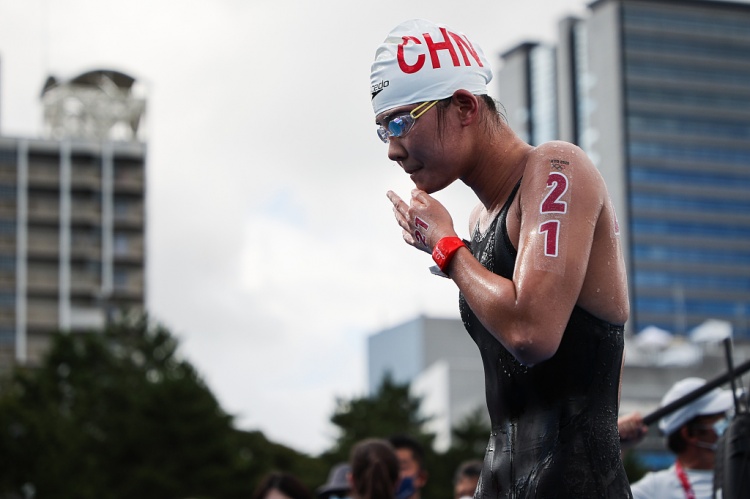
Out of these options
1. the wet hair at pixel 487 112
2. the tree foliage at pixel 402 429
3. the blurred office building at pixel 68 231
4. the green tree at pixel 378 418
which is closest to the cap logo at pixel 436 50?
the wet hair at pixel 487 112

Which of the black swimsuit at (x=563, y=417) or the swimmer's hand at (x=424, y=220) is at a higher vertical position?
the swimmer's hand at (x=424, y=220)

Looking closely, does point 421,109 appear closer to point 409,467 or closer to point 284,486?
point 284,486

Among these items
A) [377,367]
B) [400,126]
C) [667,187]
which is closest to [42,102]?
[377,367]

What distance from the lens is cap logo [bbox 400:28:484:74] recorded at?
3.70 m

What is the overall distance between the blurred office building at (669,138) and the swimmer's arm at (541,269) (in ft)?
536

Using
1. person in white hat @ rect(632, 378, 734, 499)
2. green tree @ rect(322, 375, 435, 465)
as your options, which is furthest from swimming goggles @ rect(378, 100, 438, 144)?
green tree @ rect(322, 375, 435, 465)

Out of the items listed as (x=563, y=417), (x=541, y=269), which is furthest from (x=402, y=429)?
(x=541, y=269)

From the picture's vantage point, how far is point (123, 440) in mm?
60469

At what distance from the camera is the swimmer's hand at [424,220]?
146 inches

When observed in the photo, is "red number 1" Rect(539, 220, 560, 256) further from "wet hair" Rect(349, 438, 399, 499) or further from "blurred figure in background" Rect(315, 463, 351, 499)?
"blurred figure in background" Rect(315, 463, 351, 499)

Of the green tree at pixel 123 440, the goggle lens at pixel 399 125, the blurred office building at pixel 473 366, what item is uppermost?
the blurred office building at pixel 473 366

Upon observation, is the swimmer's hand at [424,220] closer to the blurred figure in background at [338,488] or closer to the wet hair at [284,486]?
the wet hair at [284,486]

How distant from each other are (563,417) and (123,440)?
193ft

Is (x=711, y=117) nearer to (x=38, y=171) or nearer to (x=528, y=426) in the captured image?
(x=38, y=171)
